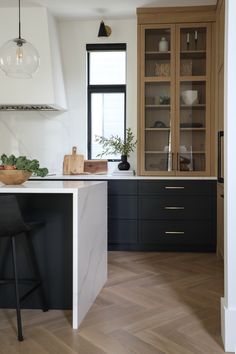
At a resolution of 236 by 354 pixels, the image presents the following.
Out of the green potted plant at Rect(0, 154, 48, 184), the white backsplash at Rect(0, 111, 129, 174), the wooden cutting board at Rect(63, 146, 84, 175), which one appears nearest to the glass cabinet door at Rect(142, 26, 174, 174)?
the white backsplash at Rect(0, 111, 129, 174)

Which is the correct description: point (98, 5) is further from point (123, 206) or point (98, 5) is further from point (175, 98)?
point (123, 206)

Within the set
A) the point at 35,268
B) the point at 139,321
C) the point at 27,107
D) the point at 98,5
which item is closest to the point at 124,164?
the point at 27,107

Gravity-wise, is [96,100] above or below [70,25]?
below

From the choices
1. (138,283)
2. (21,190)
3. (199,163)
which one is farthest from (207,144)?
(21,190)

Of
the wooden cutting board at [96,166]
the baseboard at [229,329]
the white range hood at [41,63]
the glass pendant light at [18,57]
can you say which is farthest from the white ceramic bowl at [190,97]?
the baseboard at [229,329]

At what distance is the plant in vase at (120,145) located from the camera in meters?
4.62

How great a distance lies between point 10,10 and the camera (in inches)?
169

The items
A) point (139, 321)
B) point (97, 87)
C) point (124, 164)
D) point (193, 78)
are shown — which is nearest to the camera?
point (139, 321)

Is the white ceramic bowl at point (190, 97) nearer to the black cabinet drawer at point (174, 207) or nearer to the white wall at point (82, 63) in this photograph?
the white wall at point (82, 63)

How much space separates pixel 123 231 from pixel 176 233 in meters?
0.58

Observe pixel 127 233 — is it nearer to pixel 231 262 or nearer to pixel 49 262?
pixel 49 262

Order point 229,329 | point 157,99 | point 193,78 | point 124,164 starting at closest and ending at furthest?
point 229,329 < point 193,78 < point 157,99 < point 124,164

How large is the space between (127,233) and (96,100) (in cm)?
174

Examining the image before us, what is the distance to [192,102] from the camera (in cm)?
435
